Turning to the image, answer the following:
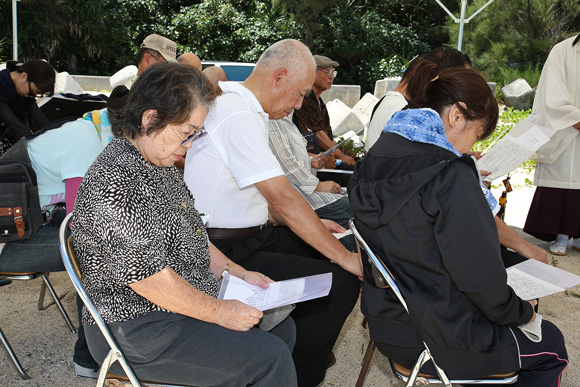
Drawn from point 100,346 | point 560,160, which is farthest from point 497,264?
point 560,160

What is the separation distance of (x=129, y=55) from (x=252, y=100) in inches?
682

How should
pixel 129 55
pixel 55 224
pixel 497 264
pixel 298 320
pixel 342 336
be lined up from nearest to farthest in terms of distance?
pixel 497 264, pixel 298 320, pixel 55 224, pixel 342 336, pixel 129 55

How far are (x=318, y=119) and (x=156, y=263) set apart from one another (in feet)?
12.5

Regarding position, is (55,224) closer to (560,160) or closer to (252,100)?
(252,100)

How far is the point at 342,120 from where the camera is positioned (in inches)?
383

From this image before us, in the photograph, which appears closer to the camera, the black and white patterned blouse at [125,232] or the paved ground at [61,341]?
the black and white patterned blouse at [125,232]

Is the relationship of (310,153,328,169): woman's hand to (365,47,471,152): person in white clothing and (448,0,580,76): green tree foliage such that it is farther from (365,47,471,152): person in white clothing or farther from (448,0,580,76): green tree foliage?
(448,0,580,76): green tree foliage

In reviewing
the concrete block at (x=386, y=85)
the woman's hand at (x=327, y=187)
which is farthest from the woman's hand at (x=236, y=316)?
the concrete block at (x=386, y=85)

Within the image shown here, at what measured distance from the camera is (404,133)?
6.15 feet

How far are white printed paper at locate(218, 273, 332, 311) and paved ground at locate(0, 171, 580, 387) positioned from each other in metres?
0.97

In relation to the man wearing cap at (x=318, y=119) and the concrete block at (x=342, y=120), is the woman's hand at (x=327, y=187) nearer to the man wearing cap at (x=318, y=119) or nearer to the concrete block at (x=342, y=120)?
the man wearing cap at (x=318, y=119)

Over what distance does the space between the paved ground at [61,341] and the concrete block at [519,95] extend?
10.1m

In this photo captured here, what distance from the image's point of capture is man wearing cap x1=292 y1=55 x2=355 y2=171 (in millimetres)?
4898

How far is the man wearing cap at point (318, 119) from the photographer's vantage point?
4.90 metres
